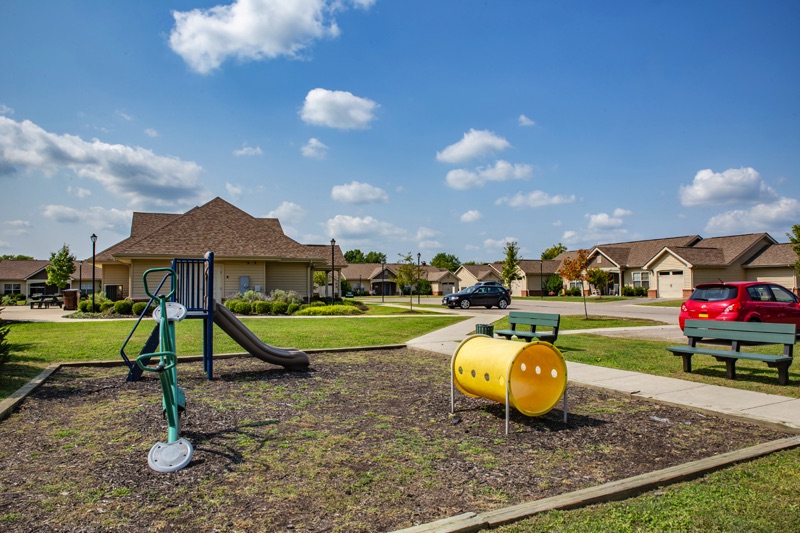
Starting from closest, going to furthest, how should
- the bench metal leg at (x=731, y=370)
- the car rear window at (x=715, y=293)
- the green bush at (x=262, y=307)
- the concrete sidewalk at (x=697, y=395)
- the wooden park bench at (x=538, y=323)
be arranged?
the concrete sidewalk at (x=697, y=395) → the bench metal leg at (x=731, y=370) → the wooden park bench at (x=538, y=323) → the car rear window at (x=715, y=293) → the green bush at (x=262, y=307)

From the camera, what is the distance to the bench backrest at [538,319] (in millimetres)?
11461

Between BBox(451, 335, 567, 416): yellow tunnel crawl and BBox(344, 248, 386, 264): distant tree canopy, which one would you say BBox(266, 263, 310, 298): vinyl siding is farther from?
BBox(344, 248, 386, 264): distant tree canopy

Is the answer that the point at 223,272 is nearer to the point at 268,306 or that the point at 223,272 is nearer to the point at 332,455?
the point at 268,306

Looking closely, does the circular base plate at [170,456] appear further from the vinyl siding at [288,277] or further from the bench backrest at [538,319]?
the vinyl siding at [288,277]

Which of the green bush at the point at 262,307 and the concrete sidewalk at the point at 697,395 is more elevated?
the green bush at the point at 262,307

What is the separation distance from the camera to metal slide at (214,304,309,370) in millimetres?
9375

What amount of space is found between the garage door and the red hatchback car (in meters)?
39.1

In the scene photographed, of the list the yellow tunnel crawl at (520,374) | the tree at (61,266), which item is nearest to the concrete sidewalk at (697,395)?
the yellow tunnel crawl at (520,374)

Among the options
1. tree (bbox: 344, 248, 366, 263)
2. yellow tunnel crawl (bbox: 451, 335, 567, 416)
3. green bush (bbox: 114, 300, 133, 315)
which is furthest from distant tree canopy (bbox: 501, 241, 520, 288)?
tree (bbox: 344, 248, 366, 263)

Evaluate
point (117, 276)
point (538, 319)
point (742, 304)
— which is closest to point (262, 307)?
point (117, 276)

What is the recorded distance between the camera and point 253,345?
9406mm

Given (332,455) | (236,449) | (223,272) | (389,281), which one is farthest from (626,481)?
(389,281)

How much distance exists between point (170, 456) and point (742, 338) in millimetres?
8763

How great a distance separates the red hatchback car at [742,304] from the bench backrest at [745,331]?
418 cm
